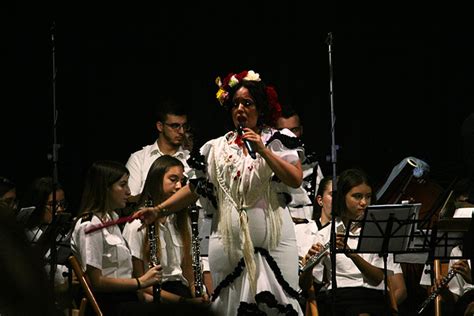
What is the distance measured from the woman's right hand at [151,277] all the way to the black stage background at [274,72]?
2378mm

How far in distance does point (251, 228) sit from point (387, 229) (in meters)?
0.74

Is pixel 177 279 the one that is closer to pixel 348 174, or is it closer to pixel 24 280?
pixel 348 174

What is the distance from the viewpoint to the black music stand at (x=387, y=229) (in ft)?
13.4

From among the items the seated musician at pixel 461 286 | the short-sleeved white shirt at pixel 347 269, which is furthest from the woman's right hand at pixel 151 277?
the seated musician at pixel 461 286

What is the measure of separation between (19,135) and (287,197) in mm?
3352

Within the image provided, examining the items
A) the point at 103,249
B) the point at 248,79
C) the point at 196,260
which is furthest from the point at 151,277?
the point at 248,79

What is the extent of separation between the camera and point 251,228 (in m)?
3.76

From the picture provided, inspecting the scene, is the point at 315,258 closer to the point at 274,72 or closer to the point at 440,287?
the point at 440,287

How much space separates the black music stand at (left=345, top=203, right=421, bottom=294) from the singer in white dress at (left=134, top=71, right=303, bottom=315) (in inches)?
17.8

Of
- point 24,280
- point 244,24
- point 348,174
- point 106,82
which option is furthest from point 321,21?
point 24,280

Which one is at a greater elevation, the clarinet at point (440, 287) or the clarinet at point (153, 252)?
the clarinet at point (153, 252)

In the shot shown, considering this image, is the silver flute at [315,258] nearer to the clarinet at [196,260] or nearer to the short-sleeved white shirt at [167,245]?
the clarinet at [196,260]

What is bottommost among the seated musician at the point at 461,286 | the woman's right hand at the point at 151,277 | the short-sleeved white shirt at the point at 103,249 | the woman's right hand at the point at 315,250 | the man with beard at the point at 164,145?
the seated musician at the point at 461,286

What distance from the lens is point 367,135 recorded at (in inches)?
268
